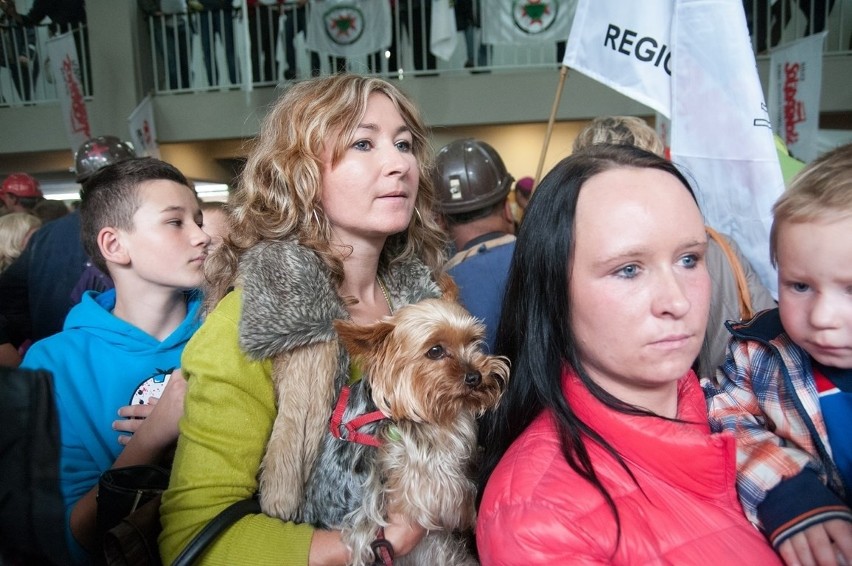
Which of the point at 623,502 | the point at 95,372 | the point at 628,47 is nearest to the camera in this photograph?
the point at 623,502

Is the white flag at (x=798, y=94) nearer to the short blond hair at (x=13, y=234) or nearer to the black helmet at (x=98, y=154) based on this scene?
the black helmet at (x=98, y=154)

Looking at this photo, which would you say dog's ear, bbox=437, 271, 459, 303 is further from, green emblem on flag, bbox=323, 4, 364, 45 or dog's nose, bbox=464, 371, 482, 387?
green emblem on flag, bbox=323, 4, 364, 45

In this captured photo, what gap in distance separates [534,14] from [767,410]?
8915mm

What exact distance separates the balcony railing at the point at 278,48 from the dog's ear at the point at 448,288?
820 centimetres

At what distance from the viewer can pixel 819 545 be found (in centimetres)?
108

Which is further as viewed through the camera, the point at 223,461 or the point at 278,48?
the point at 278,48

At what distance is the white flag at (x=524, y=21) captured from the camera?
9.07 meters

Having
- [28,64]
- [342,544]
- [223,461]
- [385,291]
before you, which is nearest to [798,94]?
[385,291]

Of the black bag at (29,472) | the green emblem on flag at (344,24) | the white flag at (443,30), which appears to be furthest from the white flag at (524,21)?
the black bag at (29,472)

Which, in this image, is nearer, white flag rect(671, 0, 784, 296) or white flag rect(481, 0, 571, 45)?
white flag rect(671, 0, 784, 296)

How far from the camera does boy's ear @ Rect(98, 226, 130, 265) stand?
2213mm

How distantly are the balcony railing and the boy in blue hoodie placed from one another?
7.65m

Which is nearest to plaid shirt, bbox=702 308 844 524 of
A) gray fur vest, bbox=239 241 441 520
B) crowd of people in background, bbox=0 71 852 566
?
crowd of people in background, bbox=0 71 852 566

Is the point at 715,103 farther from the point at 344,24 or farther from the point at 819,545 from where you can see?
the point at 344,24
